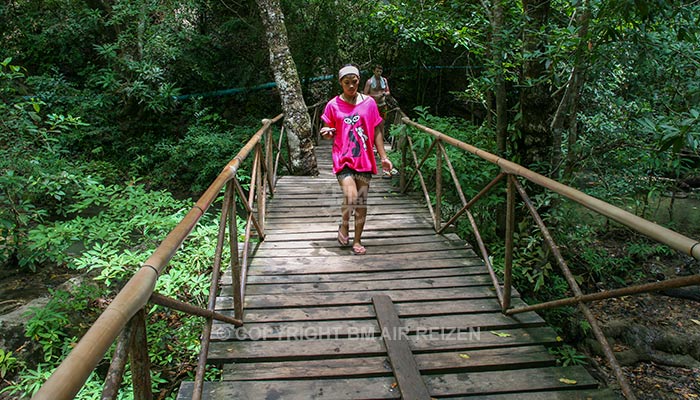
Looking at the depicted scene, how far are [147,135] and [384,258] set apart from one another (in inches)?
300

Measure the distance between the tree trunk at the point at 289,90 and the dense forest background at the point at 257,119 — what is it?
165 cm

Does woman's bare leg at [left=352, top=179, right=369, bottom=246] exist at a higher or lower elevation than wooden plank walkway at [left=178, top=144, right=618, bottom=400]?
higher

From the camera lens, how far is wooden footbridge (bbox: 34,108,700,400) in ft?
5.17

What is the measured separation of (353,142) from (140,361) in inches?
104

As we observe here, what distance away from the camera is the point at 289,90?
655 centimetres

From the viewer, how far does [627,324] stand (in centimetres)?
532

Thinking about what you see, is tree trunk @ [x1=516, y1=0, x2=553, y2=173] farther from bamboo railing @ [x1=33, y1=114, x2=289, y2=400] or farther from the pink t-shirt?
bamboo railing @ [x1=33, y1=114, x2=289, y2=400]

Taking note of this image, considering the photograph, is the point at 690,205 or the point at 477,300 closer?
the point at 477,300

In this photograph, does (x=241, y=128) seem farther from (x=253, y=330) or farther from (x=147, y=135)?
(x=253, y=330)

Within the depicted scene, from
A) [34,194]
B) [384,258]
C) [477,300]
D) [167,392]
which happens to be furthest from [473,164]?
[34,194]

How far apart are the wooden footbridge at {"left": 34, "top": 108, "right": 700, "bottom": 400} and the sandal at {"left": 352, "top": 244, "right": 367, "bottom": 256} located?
0.05m

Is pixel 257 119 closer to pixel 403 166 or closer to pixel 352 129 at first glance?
pixel 403 166

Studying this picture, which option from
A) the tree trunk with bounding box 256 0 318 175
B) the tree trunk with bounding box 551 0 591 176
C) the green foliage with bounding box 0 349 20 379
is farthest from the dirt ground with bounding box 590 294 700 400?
the green foliage with bounding box 0 349 20 379

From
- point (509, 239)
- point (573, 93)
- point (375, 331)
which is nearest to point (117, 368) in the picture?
point (375, 331)
